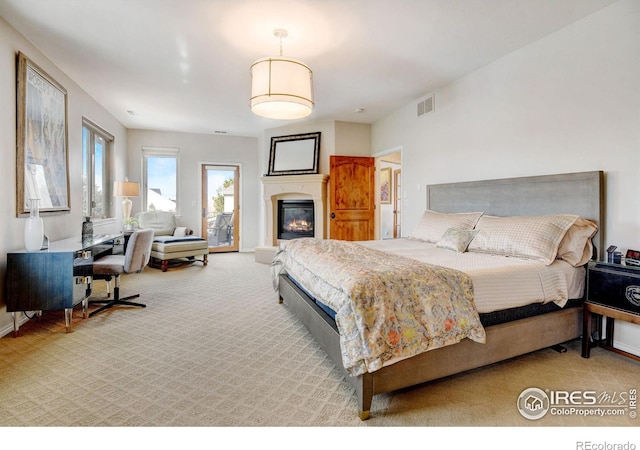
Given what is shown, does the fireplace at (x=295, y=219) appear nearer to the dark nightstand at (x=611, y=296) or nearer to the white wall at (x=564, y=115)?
the white wall at (x=564, y=115)

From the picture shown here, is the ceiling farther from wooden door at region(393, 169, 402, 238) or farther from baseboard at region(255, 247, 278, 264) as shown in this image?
wooden door at region(393, 169, 402, 238)

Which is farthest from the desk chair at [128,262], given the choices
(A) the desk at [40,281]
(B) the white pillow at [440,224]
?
(B) the white pillow at [440,224]

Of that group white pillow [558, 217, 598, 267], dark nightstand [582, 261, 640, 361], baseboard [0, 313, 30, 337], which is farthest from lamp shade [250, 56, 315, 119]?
baseboard [0, 313, 30, 337]

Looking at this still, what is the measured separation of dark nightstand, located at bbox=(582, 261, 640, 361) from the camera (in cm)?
213

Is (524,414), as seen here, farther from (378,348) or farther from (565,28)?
(565,28)

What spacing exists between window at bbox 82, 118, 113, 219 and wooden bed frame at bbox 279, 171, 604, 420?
3545 millimetres

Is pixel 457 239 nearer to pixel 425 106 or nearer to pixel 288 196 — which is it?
pixel 425 106

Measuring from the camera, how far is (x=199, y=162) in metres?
7.21

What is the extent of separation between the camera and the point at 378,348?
160 centimetres

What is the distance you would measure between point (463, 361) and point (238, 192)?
6.51 metres

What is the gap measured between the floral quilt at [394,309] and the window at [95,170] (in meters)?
4.52

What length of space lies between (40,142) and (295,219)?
4.11 m

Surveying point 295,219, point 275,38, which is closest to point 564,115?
point 275,38

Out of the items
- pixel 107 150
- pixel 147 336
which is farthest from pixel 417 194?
pixel 107 150
